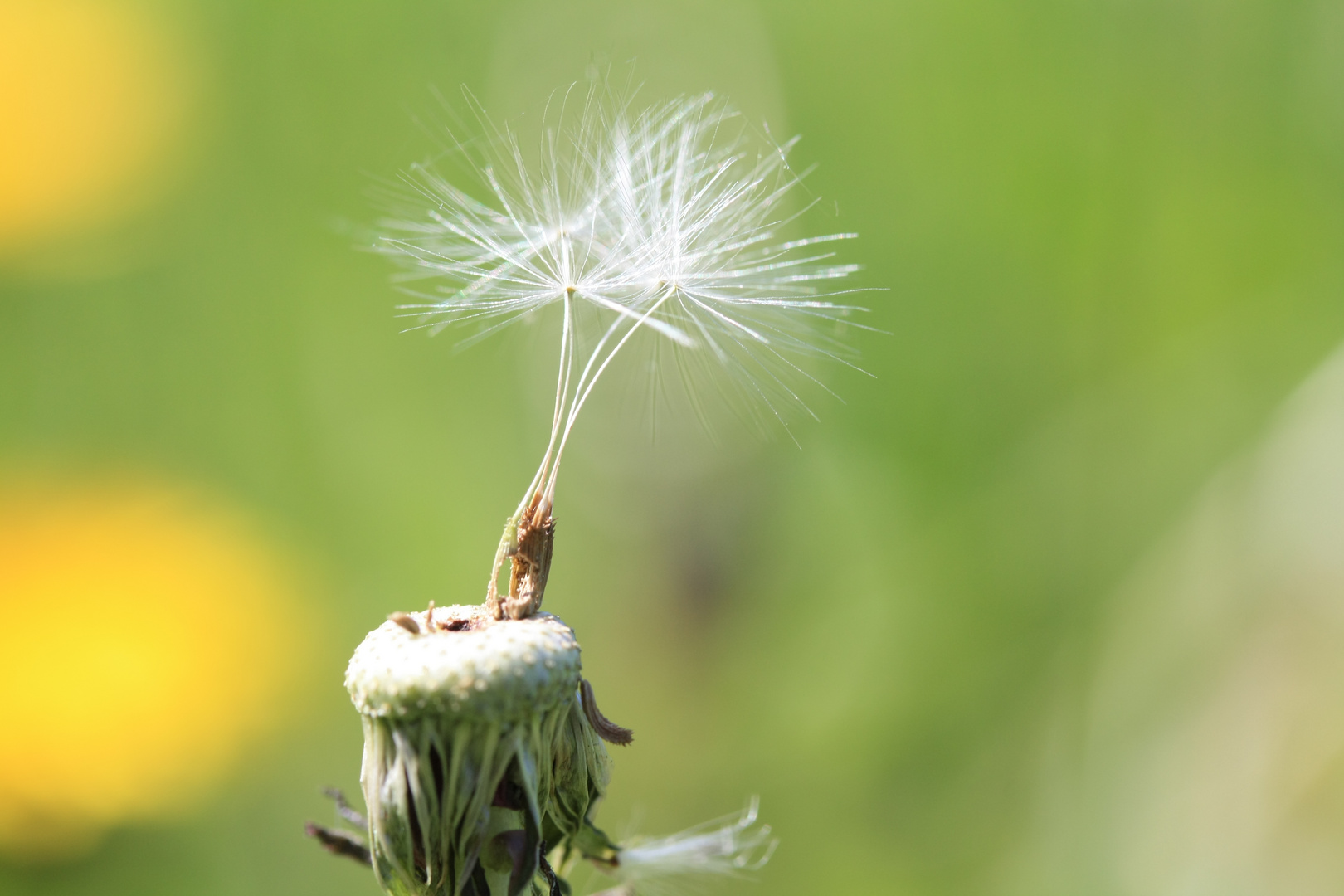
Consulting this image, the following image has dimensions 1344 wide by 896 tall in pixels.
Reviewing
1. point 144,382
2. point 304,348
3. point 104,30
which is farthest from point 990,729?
point 104,30

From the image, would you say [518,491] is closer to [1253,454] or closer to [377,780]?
[1253,454]

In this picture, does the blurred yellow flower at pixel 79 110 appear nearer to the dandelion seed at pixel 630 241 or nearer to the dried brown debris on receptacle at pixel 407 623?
the dandelion seed at pixel 630 241

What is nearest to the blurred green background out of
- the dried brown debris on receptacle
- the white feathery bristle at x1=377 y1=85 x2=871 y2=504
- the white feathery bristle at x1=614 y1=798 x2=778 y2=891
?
the white feathery bristle at x1=377 y1=85 x2=871 y2=504

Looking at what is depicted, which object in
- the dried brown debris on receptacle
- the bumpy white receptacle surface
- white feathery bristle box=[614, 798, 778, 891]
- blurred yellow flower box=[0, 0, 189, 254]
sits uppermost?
blurred yellow flower box=[0, 0, 189, 254]

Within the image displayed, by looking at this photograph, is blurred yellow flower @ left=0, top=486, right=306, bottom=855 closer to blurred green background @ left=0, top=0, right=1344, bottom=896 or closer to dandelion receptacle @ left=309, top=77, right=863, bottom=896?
blurred green background @ left=0, top=0, right=1344, bottom=896

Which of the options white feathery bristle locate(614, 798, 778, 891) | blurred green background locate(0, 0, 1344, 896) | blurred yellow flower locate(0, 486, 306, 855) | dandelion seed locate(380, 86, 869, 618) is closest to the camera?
white feathery bristle locate(614, 798, 778, 891)

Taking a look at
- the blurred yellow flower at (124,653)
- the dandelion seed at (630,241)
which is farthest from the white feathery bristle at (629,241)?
the blurred yellow flower at (124,653)

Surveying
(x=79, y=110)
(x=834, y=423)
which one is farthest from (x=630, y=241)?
(x=79, y=110)
